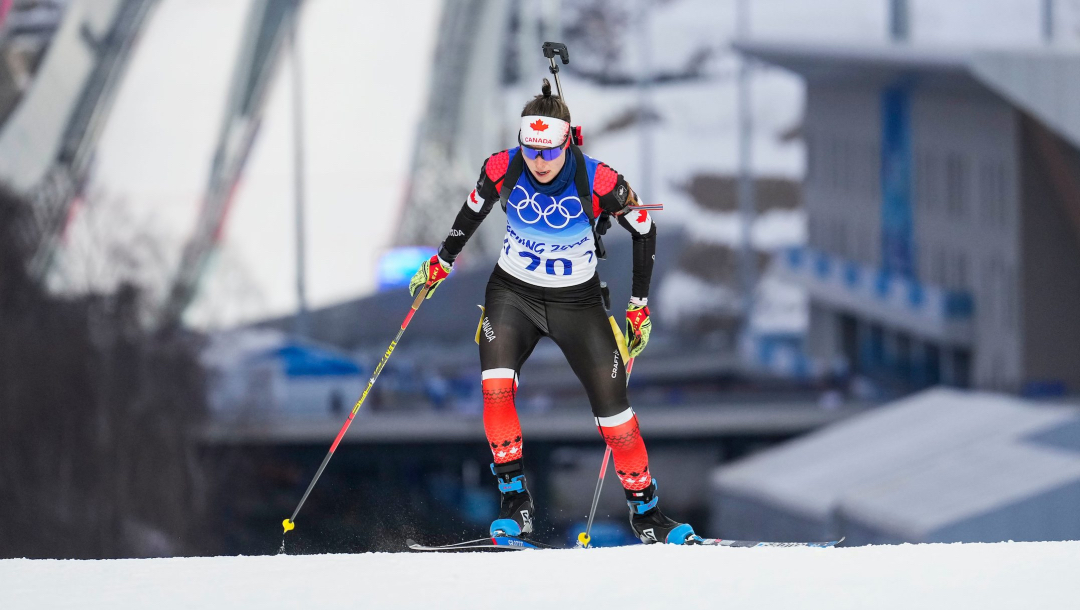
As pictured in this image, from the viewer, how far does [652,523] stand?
8.68 meters

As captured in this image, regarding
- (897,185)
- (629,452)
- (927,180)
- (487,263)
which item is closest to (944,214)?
(927,180)

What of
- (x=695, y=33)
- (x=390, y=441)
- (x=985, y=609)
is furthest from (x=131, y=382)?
(x=695, y=33)

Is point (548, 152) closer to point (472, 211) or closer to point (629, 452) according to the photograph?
point (472, 211)

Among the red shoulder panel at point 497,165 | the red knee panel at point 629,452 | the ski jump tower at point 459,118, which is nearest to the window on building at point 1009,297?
the ski jump tower at point 459,118

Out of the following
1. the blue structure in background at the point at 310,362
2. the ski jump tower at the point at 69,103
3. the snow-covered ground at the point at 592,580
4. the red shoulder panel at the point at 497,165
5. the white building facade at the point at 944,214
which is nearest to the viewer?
the snow-covered ground at the point at 592,580

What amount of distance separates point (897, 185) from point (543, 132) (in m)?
40.7

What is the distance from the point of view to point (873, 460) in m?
28.3

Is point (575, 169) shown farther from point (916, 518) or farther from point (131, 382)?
point (131, 382)

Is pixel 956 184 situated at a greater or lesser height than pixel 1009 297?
greater

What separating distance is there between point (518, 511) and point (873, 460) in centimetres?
2102

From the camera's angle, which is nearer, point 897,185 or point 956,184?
point 956,184

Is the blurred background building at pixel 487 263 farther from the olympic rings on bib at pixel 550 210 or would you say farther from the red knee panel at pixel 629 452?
the olympic rings on bib at pixel 550 210

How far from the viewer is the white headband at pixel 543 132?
7992mm

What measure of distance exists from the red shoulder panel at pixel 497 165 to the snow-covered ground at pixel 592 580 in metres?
2.27
